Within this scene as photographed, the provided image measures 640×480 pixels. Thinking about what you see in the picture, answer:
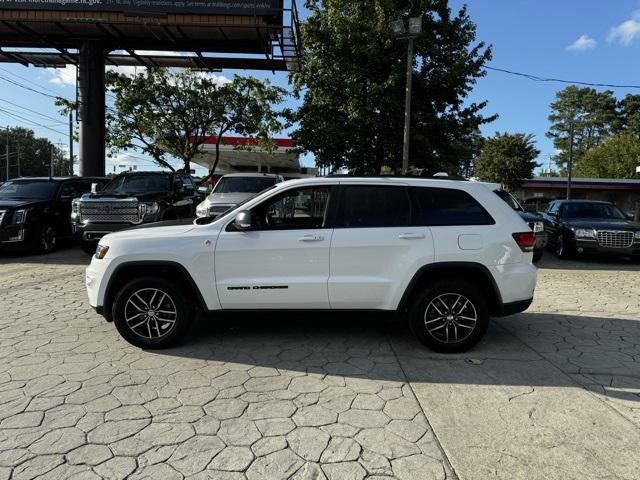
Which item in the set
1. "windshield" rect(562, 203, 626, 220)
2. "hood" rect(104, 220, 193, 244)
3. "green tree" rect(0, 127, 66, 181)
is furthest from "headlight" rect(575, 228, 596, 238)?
"green tree" rect(0, 127, 66, 181)

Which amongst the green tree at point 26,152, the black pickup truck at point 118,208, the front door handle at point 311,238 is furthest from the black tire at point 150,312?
the green tree at point 26,152

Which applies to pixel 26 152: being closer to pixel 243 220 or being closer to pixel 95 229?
pixel 95 229

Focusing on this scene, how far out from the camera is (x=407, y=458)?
303cm

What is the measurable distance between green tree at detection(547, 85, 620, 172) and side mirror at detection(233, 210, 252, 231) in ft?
276

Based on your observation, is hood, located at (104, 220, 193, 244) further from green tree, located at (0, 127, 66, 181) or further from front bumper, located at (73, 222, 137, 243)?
green tree, located at (0, 127, 66, 181)

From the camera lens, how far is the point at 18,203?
10750mm

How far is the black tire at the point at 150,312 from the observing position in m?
4.79

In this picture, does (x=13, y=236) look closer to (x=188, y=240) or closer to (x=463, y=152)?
(x=188, y=240)

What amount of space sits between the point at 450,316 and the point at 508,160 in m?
47.6

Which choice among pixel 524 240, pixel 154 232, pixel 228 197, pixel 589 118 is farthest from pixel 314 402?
pixel 589 118

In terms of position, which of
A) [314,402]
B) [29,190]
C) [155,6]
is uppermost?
[155,6]

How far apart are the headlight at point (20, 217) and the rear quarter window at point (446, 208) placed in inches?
366

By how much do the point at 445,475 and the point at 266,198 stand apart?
3.01 m

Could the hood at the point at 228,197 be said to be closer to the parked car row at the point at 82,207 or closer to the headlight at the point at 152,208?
the parked car row at the point at 82,207
